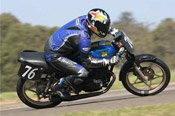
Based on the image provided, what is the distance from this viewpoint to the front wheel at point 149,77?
6695mm

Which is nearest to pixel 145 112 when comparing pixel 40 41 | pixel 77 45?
pixel 77 45

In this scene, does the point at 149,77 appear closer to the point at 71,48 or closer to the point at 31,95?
the point at 71,48

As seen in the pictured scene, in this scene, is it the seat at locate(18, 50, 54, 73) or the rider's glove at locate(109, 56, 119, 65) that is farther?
the seat at locate(18, 50, 54, 73)

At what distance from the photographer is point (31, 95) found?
22.9ft

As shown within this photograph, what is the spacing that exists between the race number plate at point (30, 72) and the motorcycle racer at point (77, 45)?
299 mm

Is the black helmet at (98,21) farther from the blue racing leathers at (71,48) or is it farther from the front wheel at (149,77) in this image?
the front wheel at (149,77)

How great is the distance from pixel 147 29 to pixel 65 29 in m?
38.1

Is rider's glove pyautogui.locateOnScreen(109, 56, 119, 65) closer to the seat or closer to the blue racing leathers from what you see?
the blue racing leathers

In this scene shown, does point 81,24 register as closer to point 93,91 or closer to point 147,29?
point 93,91

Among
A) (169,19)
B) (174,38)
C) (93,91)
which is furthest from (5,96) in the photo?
(169,19)

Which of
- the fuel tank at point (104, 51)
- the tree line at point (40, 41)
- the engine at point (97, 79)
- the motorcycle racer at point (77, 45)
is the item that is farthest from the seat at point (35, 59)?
the tree line at point (40, 41)

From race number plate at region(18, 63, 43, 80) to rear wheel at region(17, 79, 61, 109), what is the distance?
19 centimetres

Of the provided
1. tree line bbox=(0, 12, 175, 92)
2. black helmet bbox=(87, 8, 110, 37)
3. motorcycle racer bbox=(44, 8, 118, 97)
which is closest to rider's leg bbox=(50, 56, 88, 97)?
motorcycle racer bbox=(44, 8, 118, 97)

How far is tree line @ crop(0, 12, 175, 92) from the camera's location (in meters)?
33.5
